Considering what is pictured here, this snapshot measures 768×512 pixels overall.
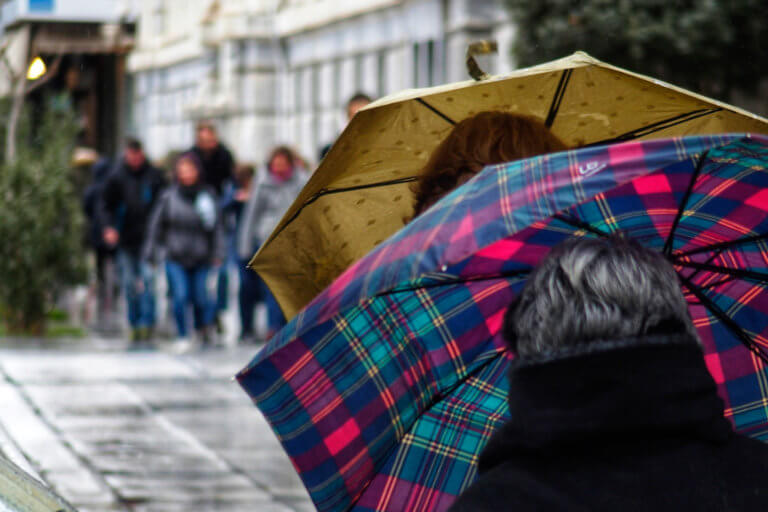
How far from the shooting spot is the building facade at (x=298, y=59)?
1983 centimetres

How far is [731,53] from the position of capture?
13.5 meters

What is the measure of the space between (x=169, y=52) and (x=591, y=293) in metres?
32.0

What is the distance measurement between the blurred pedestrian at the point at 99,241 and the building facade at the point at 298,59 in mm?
5122

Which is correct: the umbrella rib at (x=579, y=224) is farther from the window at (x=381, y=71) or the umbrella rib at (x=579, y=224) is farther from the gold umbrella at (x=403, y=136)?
the window at (x=381, y=71)

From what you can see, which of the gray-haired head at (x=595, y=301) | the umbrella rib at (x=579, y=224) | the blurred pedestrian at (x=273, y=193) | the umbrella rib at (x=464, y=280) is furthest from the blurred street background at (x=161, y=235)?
the gray-haired head at (x=595, y=301)

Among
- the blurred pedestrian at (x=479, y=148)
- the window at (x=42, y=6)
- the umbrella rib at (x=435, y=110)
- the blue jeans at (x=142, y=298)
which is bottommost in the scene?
the blue jeans at (x=142, y=298)

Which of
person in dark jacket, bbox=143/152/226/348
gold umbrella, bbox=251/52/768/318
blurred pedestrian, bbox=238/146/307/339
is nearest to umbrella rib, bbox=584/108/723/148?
gold umbrella, bbox=251/52/768/318

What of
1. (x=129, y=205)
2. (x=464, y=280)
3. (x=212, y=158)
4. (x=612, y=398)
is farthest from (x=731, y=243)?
(x=212, y=158)

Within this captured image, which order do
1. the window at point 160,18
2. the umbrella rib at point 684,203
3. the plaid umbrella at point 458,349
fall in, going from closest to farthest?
the umbrella rib at point 684,203, the plaid umbrella at point 458,349, the window at point 160,18

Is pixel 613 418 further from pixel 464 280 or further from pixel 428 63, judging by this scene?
pixel 428 63

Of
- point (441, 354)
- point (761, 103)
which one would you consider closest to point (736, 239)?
point (441, 354)

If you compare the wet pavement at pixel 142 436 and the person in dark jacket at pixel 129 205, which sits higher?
the person in dark jacket at pixel 129 205

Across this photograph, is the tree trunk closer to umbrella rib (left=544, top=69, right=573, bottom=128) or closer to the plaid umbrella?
umbrella rib (left=544, top=69, right=573, bottom=128)

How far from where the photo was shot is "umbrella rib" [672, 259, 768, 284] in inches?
124
